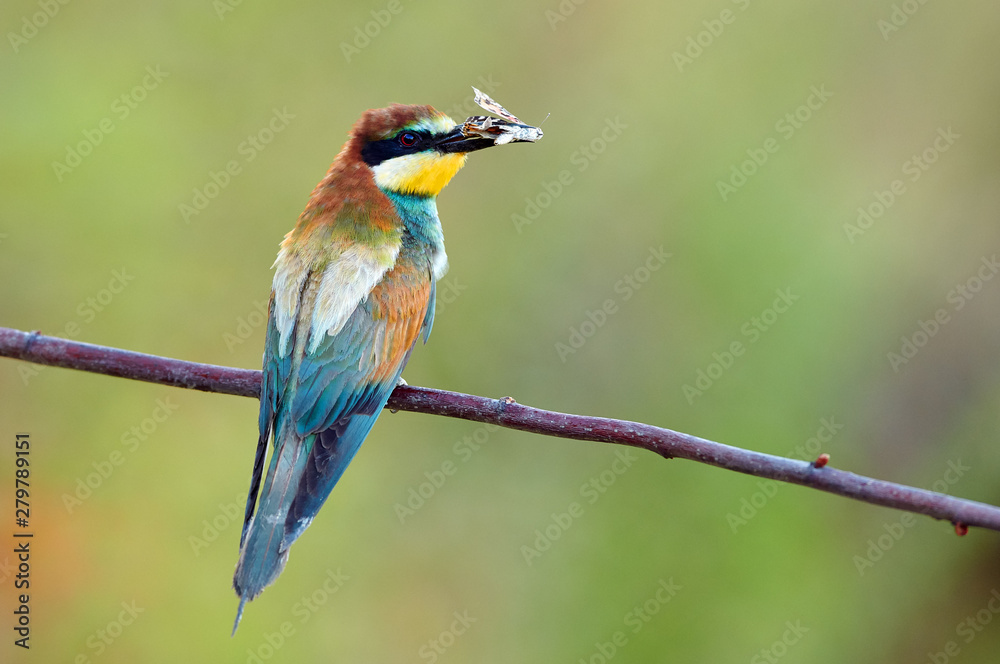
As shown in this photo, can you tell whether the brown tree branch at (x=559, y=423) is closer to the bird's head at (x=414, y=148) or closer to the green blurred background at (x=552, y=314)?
the bird's head at (x=414, y=148)

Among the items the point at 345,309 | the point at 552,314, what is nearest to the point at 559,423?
the point at 345,309

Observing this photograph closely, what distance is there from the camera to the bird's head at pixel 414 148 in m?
2.76

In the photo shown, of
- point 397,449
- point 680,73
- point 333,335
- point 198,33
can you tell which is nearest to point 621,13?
point 680,73

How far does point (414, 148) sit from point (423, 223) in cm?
23

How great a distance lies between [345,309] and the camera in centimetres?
244

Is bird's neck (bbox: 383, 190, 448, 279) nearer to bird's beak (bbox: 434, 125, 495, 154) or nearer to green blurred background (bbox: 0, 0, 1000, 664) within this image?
bird's beak (bbox: 434, 125, 495, 154)

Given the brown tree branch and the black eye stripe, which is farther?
the black eye stripe

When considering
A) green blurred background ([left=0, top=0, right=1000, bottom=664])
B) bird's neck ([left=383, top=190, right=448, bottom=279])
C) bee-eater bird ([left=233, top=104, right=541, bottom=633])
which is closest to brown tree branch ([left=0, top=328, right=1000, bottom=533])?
bee-eater bird ([left=233, top=104, right=541, bottom=633])

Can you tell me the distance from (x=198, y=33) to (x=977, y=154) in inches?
145

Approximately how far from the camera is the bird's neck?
2.74 m

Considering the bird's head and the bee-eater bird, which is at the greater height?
the bird's head

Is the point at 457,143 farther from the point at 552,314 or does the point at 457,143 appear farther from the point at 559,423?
the point at 552,314

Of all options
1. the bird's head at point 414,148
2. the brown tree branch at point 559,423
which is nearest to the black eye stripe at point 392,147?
the bird's head at point 414,148

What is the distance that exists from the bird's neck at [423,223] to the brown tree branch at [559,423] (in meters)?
0.53
